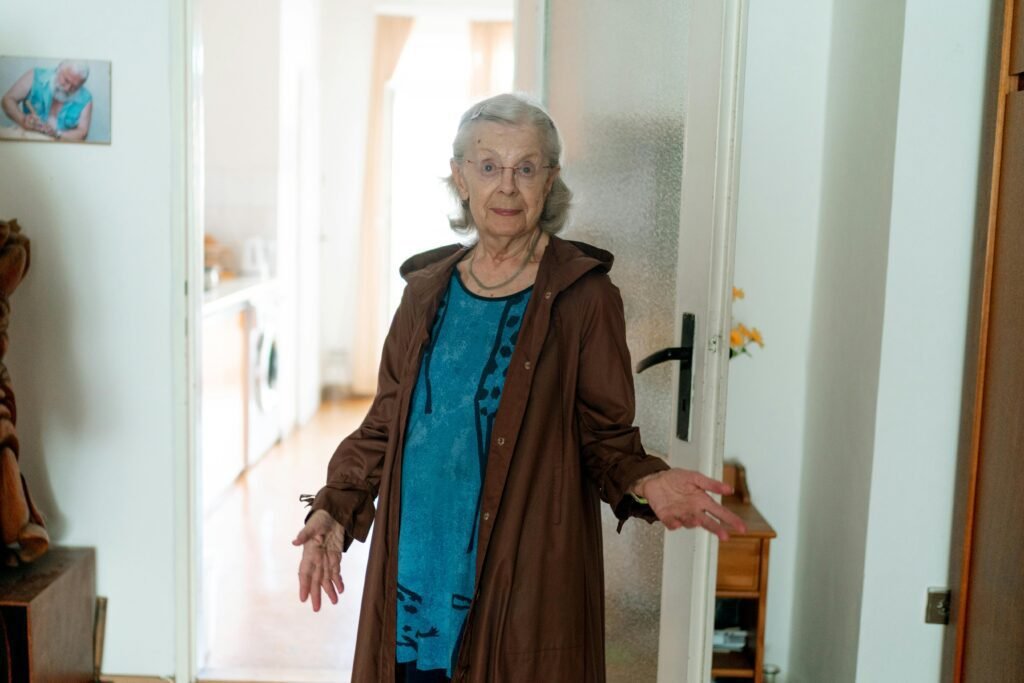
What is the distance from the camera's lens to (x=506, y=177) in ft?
5.35

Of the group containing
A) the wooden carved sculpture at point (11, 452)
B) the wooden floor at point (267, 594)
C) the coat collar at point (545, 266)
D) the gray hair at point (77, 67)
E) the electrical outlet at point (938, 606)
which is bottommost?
the wooden floor at point (267, 594)

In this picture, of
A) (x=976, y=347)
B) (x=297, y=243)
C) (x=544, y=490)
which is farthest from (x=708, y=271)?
(x=297, y=243)

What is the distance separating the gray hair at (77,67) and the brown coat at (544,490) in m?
1.56

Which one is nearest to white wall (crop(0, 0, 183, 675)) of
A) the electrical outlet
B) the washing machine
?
the electrical outlet

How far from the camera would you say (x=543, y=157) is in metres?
1.66

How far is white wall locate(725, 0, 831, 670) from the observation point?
2830 mm

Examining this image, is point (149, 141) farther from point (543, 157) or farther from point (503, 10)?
point (503, 10)

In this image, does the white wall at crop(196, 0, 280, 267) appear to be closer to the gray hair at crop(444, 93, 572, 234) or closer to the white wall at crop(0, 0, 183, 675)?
the white wall at crop(0, 0, 183, 675)

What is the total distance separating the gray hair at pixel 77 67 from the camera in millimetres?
2750

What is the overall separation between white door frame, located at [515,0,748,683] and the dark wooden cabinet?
1453 mm

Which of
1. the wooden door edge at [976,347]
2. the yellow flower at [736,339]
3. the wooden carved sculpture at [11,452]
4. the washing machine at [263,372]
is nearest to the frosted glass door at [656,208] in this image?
the yellow flower at [736,339]

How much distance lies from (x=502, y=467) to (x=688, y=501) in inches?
10.6

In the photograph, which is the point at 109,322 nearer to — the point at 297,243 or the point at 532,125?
the point at 532,125

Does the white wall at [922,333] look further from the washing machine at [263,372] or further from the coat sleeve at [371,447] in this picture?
the washing machine at [263,372]
